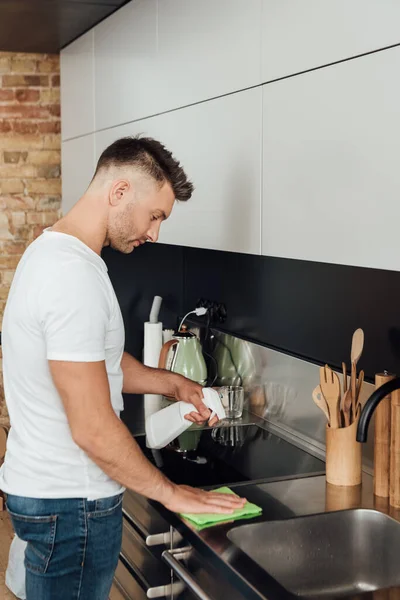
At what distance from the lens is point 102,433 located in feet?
5.68

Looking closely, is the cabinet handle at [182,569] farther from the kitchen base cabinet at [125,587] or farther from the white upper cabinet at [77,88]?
the white upper cabinet at [77,88]

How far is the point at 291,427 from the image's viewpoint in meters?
2.66

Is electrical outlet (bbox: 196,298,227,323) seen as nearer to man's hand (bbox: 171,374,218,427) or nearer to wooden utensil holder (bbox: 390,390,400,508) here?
man's hand (bbox: 171,374,218,427)

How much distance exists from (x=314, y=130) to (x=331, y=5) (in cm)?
26

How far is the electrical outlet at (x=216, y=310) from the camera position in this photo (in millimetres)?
3227

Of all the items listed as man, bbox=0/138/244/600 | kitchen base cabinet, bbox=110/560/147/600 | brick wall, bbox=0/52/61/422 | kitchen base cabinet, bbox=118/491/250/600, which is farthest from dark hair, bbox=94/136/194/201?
brick wall, bbox=0/52/61/422

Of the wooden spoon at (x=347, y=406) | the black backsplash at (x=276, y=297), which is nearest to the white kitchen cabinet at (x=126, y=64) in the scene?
the black backsplash at (x=276, y=297)

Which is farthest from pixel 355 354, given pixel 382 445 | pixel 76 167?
pixel 76 167

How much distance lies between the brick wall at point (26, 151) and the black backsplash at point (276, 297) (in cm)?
57

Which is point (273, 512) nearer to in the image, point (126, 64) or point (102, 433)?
point (102, 433)

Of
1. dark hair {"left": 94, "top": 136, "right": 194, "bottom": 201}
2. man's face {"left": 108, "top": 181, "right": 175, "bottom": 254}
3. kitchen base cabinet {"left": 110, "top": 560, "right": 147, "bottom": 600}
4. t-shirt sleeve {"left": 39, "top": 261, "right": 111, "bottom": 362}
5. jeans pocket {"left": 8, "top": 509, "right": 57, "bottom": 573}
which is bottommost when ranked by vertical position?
kitchen base cabinet {"left": 110, "top": 560, "right": 147, "bottom": 600}

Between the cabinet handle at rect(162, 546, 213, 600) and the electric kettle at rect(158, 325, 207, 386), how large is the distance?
44.0 inches

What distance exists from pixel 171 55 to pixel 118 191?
0.89 meters

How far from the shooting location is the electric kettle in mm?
3061
